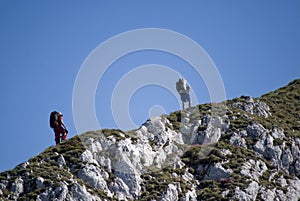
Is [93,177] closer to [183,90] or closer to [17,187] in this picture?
[17,187]

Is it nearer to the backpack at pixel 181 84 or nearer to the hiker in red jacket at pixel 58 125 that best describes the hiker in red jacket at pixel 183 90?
the backpack at pixel 181 84

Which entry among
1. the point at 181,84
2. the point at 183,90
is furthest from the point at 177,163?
the point at 183,90

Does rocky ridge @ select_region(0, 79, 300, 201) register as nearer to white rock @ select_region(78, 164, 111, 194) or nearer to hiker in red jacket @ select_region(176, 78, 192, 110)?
white rock @ select_region(78, 164, 111, 194)

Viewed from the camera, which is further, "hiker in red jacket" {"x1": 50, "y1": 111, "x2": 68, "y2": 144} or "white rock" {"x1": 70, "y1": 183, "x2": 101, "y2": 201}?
"hiker in red jacket" {"x1": 50, "y1": 111, "x2": 68, "y2": 144}

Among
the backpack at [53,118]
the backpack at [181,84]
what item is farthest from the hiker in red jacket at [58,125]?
the backpack at [181,84]

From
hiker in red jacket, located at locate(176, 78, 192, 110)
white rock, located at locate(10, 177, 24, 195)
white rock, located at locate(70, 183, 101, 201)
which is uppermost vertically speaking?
hiker in red jacket, located at locate(176, 78, 192, 110)

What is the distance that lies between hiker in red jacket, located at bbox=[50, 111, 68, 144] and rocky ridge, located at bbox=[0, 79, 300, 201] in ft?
3.85

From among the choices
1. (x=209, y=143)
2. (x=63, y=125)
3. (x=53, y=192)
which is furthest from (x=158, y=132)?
(x=53, y=192)

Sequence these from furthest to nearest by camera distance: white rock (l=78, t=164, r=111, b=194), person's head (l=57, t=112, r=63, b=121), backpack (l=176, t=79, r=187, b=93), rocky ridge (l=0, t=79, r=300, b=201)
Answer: backpack (l=176, t=79, r=187, b=93)
person's head (l=57, t=112, r=63, b=121)
white rock (l=78, t=164, r=111, b=194)
rocky ridge (l=0, t=79, r=300, b=201)

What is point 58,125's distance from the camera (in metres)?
63.7

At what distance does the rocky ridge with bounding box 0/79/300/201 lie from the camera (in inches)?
2297

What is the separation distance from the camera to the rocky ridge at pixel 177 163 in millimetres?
58344

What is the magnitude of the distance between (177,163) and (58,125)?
36.6ft

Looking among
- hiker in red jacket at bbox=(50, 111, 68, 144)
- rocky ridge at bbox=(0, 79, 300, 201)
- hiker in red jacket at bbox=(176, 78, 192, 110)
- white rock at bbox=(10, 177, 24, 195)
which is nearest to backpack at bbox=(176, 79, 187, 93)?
hiker in red jacket at bbox=(176, 78, 192, 110)
